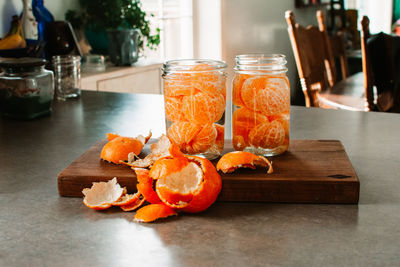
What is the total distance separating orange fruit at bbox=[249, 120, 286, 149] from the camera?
2.36 feet

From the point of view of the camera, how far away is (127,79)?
8.04 ft

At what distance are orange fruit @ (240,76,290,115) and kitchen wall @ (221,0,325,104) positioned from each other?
8.85ft

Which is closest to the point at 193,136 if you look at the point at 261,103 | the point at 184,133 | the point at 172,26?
the point at 184,133

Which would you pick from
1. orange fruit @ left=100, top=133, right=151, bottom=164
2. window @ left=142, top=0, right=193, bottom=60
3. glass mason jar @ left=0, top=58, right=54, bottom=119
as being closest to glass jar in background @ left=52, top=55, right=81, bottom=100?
glass mason jar @ left=0, top=58, right=54, bottom=119

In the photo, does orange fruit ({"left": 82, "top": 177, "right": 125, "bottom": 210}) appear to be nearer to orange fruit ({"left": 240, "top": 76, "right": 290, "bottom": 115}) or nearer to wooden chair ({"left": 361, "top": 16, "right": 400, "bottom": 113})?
orange fruit ({"left": 240, "top": 76, "right": 290, "bottom": 115})

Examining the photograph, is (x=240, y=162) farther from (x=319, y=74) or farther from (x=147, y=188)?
(x=319, y=74)

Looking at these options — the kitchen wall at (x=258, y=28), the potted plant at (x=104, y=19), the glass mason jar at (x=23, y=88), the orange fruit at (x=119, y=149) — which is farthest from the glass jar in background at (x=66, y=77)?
the kitchen wall at (x=258, y=28)

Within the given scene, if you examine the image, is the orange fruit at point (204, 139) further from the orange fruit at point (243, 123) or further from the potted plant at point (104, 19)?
the potted plant at point (104, 19)

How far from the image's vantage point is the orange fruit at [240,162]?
66cm

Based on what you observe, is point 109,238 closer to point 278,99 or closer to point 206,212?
point 206,212

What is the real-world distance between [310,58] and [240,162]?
2053 millimetres

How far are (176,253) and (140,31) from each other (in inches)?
94.3

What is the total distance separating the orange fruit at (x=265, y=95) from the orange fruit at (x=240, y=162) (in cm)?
9

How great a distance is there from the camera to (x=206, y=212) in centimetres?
62
